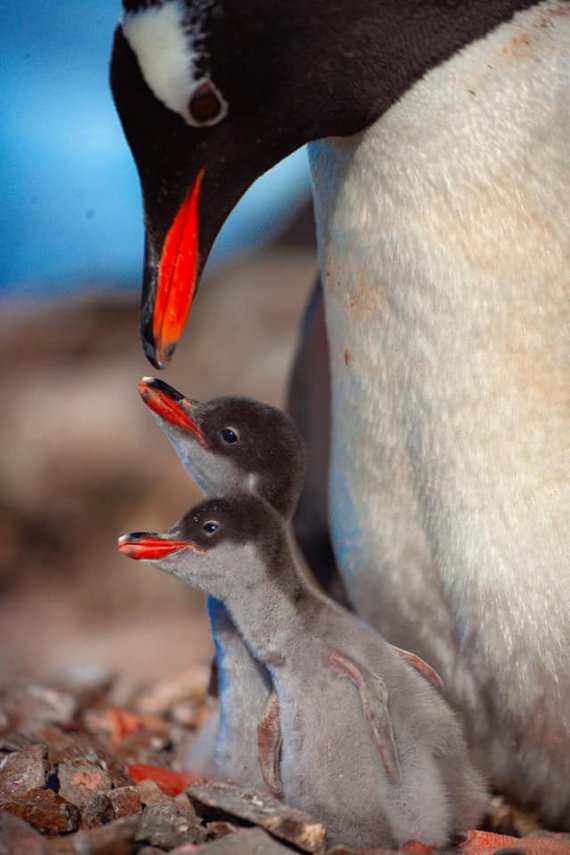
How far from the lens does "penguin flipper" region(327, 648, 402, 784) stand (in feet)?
5.57

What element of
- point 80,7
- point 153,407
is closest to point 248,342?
point 80,7

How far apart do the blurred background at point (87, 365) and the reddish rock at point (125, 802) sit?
113cm

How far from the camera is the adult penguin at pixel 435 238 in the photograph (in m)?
1.62

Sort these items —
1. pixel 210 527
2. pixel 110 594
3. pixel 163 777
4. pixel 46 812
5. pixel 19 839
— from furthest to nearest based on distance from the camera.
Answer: pixel 110 594 < pixel 163 777 < pixel 210 527 < pixel 46 812 < pixel 19 839

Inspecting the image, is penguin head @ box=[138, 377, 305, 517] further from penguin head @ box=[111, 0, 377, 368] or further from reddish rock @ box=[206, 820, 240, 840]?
reddish rock @ box=[206, 820, 240, 840]

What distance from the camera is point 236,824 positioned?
1626 mm

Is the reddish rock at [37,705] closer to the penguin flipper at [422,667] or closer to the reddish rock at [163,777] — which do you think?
the reddish rock at [163,777]

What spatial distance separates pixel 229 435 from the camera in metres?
1.86

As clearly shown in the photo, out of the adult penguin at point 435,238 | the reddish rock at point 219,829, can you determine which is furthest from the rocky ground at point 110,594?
the adult penguin at point 435,238

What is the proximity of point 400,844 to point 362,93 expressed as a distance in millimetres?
1020

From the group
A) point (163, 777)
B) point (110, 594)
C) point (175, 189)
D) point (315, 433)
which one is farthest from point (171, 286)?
point (110, 594)

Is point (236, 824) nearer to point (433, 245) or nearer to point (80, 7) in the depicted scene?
point (433, 245)

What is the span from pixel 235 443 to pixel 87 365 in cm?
426

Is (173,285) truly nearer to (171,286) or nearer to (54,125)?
(171,286)
